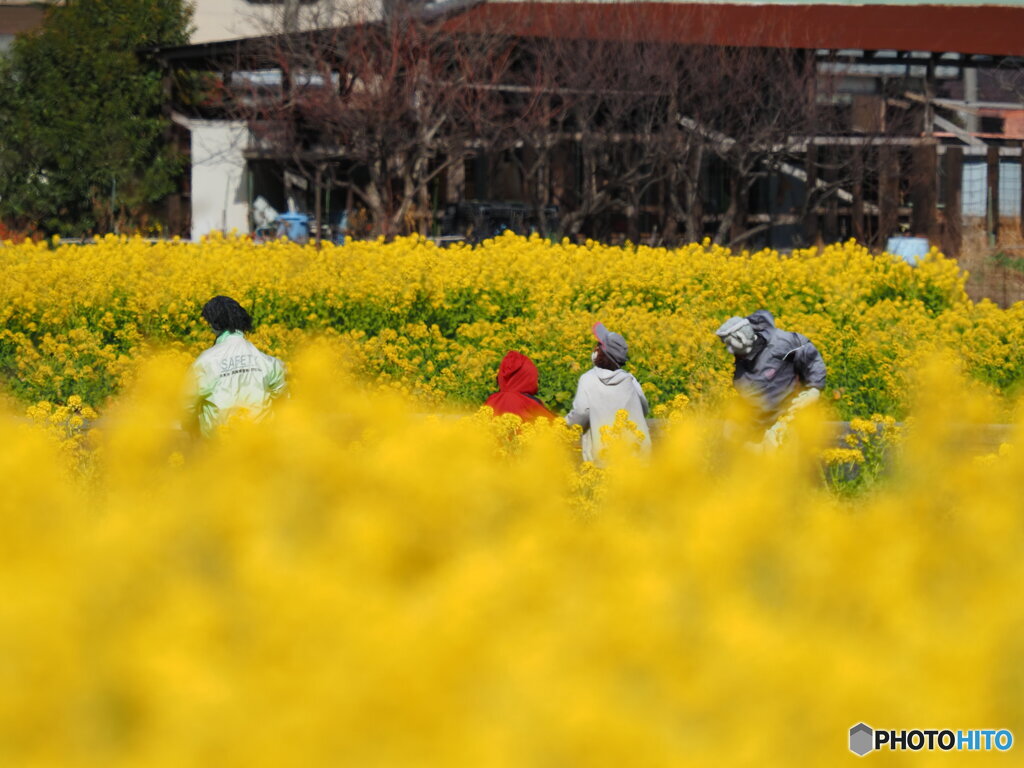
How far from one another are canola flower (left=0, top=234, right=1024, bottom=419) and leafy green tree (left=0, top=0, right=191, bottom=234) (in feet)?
42.4

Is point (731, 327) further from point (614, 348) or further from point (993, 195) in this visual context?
point (993, 195)

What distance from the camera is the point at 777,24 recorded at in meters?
28.5

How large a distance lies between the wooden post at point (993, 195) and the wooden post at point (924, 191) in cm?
92

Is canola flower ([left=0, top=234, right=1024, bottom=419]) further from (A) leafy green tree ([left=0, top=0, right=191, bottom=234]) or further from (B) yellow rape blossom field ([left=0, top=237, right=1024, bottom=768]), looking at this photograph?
(A) leafy green tree ([left=0, top=0, right=191, bottom=234])

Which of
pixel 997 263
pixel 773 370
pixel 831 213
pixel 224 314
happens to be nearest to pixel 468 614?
pixel 224 314

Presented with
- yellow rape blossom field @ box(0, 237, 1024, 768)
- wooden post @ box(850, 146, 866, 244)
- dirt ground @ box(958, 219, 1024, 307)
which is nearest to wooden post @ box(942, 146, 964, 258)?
dirt ground @ box(958, 219, 1024, 307)

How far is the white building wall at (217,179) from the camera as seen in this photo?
98.8 ft

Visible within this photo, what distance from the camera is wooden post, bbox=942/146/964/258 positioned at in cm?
2711

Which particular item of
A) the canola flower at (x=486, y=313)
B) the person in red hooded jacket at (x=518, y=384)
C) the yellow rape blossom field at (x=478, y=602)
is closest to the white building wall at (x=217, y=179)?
the canola flower at (x=486, y=313)

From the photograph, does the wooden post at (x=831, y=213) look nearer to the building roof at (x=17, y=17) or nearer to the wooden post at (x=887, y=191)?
the wooden post at (x=887, y=191)

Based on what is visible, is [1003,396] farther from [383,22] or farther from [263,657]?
[383,22]

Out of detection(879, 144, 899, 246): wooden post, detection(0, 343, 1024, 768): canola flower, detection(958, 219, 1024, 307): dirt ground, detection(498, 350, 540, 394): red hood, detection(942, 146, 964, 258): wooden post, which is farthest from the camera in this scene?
detection(942, 146, 964, 258): wooden post

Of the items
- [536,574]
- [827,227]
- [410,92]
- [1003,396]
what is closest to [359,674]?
Result: [536,574]

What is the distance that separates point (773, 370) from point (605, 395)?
53.9 inches
